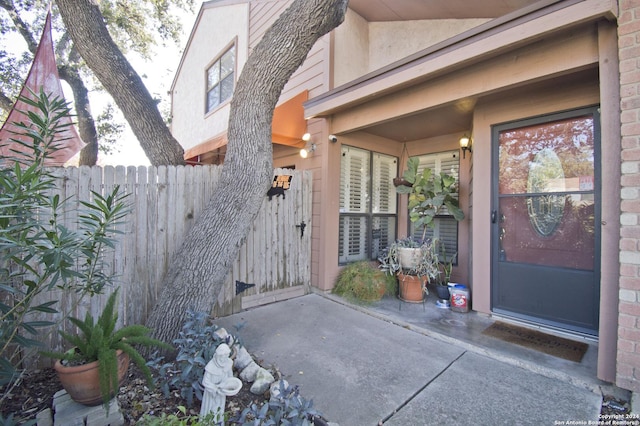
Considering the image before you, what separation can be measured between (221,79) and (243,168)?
609 cm

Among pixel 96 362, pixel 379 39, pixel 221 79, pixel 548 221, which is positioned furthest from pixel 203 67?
pixel 548 221

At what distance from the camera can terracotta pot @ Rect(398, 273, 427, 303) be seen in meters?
4.26

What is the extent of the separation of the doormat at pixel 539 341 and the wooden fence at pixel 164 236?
272cm

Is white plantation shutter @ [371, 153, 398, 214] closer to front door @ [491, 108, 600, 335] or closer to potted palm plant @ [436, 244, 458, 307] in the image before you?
potted palm plant @ [436, 244, 458, 307]

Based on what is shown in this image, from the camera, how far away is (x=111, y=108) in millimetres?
11016

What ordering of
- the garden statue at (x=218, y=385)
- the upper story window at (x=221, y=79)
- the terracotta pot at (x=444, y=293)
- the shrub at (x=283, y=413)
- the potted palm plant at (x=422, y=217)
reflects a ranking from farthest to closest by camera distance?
the upper story window at (x=221, y=79) < the potted palm plant at (x=422, y=217) < the terracotta pot at (x=444, y=293) < the garden statue at (x=218, y=385) < the shrub at (x=283, y=413)

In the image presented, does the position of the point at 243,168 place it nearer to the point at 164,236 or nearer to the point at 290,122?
the point at 164,236

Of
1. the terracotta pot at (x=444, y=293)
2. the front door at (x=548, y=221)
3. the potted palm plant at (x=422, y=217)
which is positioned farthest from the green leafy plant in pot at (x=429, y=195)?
the front door at (x=548, y=221)

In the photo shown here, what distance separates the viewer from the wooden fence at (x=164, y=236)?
2800 mm

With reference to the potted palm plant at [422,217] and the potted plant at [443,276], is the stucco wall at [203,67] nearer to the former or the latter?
the potted palm plant at [422,217]

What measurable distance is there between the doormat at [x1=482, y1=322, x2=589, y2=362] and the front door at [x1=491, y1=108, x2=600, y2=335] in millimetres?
188

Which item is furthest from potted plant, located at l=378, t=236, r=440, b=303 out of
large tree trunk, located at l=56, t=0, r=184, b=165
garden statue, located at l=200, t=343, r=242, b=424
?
large tree trunk, located at l=56, t=0, r=184, b=165

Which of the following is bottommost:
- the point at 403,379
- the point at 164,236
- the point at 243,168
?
the point at 403,379

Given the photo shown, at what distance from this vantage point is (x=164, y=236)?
3287 millimetres
